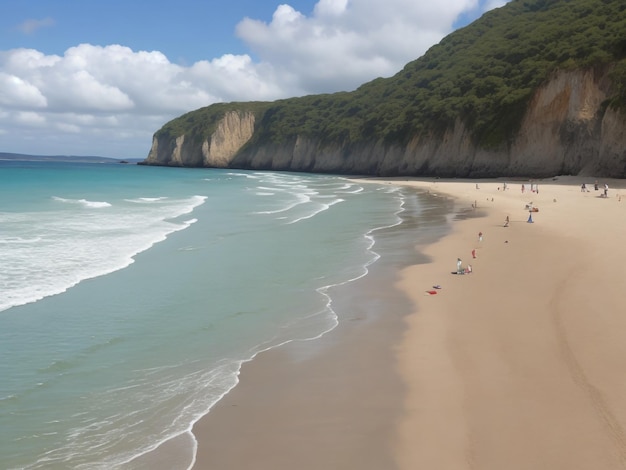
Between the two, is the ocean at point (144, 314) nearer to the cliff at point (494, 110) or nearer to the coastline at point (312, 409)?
the coastline at point (312, 409)

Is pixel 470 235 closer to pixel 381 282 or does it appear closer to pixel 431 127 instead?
pixel 381 282

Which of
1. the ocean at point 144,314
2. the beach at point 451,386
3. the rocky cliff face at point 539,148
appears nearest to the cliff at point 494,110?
the rocky cliff face at point 539,148

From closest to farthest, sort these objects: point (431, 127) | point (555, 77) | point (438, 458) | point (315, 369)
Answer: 1. point (438, 458)
2. point (315, 369)
3. point (555, 77)
4. point (431, 127)

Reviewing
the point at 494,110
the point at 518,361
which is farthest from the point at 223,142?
the point at 518,361

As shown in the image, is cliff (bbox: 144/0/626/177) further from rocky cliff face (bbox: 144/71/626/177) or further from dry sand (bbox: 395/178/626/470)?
dry sand (bbox: 395/178/626/470)

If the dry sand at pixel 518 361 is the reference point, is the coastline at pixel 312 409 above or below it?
below

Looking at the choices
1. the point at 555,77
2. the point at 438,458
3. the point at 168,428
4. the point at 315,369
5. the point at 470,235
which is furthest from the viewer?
the point at 555,77

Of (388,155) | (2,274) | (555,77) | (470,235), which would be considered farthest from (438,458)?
(388,155)
